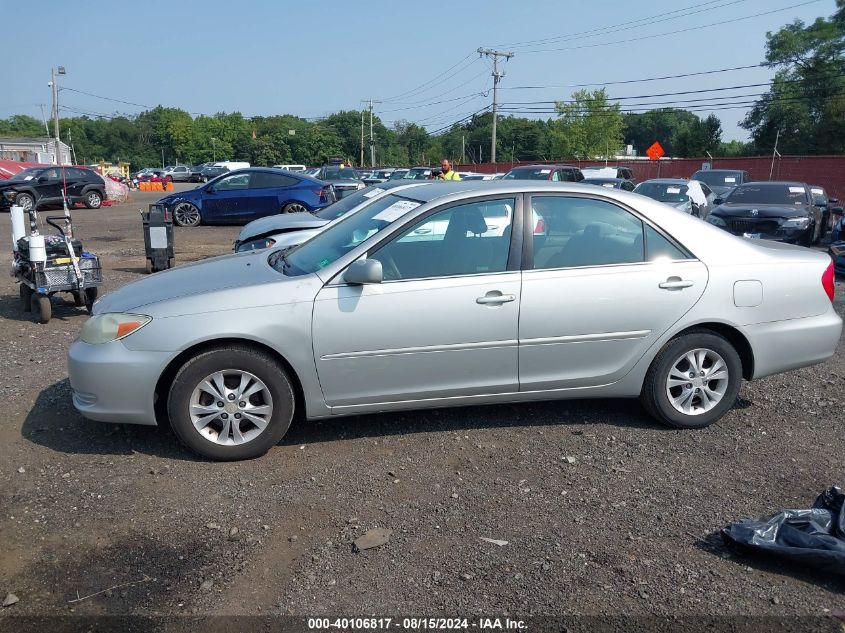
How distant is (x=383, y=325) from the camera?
439 cm

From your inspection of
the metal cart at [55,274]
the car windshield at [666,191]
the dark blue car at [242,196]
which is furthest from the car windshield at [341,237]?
the dark blue car at [242,196]

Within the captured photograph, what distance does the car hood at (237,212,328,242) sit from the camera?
1038cm

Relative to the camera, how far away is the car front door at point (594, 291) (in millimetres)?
4637

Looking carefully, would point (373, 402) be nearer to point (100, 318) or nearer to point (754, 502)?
point (100, 318)

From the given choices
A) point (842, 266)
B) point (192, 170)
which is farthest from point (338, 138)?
point (842, 266)

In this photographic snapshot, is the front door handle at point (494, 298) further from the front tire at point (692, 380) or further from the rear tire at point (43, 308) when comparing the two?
the rear tire at point (43, 308)

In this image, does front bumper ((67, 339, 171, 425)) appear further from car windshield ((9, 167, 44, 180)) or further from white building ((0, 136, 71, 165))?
white building ((0, 136, 71, 165))

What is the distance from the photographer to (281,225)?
10477 mm

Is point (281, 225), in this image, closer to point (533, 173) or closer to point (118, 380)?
point (118, 380)

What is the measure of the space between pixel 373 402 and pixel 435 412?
0.85m

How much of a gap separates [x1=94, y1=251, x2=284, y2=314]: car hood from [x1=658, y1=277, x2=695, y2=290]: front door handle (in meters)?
2.46

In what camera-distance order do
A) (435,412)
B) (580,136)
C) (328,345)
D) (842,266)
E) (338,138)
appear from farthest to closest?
(338,138)
(580,136)
(842,266)
(435,412)
(328,345)

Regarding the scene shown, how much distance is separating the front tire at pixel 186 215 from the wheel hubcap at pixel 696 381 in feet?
53.0

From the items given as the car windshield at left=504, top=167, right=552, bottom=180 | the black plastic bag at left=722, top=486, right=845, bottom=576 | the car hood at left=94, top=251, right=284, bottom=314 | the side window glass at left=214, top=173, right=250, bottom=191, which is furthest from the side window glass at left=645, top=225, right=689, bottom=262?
the car windshield at left=504, top=167, right=552, bottom=180
